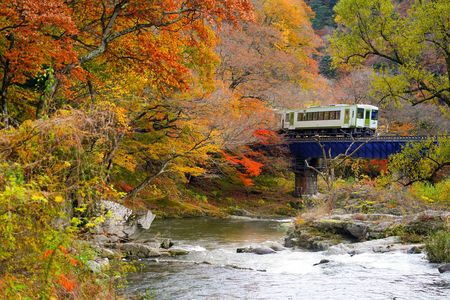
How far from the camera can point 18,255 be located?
5938 mm

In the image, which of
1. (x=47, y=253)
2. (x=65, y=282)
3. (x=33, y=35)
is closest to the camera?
(x=47, y=253)

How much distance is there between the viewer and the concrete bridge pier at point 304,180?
40.0 meters

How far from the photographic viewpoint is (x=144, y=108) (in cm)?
2103

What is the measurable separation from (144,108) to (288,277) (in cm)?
1007

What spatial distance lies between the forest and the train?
2.35 metres

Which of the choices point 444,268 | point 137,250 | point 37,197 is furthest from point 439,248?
point 37,197

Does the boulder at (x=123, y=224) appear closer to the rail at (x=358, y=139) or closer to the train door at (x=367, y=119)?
the rail at (x=358, y=139)

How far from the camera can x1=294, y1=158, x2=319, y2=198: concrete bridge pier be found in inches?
1575

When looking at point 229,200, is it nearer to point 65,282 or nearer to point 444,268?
point 444,268

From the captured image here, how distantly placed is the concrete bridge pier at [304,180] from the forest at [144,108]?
0.93 m

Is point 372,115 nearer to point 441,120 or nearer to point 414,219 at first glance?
point 441,120

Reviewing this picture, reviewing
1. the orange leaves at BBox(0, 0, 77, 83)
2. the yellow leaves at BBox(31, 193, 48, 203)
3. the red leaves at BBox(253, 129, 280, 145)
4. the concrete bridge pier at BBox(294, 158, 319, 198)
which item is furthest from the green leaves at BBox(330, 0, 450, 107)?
the concrete bridge pier at BBox(294, 158, 319, 198)

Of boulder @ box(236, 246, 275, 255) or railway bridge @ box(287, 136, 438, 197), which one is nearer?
boulder @ box(236, 246, 275, 255)

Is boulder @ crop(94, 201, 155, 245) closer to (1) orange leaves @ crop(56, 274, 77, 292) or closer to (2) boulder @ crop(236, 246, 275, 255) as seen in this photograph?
(2) boulder @ crop(236, 246, 275, 255)
